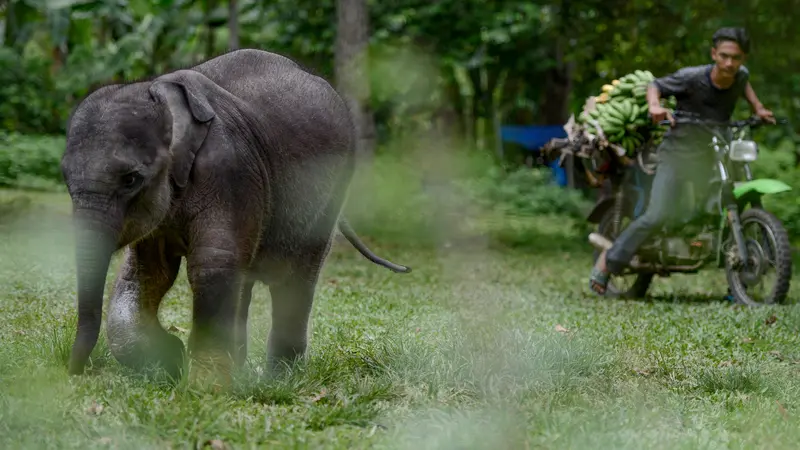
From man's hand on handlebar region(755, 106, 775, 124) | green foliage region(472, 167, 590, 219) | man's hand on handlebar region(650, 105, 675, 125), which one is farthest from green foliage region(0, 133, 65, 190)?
man's hand on handlebar region(755, 106, 775, 124)

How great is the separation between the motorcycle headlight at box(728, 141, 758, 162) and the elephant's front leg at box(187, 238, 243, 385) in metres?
5.56

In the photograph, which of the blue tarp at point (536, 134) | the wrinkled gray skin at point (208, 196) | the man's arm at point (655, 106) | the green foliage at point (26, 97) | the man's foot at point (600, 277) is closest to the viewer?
the wrinkled gray skin at point (208, 196)

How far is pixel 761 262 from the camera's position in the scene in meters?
9.38

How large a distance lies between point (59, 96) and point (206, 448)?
924 inches

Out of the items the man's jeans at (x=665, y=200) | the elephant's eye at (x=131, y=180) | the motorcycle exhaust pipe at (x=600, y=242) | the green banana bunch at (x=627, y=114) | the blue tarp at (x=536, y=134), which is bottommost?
the blue tarp at (x=536, y=134)

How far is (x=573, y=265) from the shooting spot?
13195 mm

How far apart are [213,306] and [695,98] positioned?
5.57 meters

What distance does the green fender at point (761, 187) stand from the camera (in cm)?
923

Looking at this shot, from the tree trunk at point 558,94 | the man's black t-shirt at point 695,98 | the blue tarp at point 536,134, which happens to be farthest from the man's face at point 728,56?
the tree trunk at point 558,94

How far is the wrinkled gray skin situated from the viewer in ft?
15.0

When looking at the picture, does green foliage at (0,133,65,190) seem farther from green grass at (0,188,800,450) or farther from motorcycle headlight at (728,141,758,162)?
motorcycle headlight at (728,141,758,162)

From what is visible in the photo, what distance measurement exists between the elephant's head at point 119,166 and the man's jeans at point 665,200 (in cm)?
540

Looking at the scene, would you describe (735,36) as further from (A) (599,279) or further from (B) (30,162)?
(B) (30,162)

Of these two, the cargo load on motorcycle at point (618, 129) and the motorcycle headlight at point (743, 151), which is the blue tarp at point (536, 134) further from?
the motorcycle headlight at point (743, 151)
